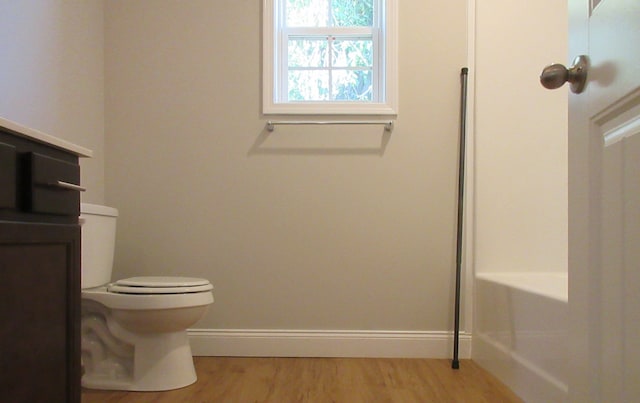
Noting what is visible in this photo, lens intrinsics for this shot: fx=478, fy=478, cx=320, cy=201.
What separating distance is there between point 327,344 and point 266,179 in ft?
2.87

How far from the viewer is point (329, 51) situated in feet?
8.42

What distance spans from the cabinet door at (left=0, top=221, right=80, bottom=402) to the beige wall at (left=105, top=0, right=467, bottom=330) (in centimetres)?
123

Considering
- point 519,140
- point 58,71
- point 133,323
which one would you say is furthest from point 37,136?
point 519,140

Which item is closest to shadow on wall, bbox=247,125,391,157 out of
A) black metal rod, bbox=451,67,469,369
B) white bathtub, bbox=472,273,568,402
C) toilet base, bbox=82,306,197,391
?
black metal rod, bbox=451,67,469,369

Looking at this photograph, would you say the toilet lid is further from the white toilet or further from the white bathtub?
the white bathtub

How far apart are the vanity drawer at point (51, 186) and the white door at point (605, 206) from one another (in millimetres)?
1021

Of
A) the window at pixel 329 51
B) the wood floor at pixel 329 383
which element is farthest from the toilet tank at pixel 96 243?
the window at pixel 329 51

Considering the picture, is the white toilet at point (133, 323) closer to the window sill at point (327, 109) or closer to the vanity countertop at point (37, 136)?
the vanity countertop at point (37, 136)

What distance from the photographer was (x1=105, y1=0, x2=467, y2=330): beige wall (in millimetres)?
2385

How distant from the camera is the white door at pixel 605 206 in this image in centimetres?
61

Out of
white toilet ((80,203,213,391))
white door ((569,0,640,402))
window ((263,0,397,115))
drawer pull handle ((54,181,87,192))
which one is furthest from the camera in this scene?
window ((263,0,397,115))

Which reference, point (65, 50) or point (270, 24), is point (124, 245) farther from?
point (270, 24)

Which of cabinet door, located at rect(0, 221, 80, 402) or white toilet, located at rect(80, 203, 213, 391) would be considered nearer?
cabinet door, located at rect(0, 221, 80, 402)

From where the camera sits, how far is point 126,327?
192cm
